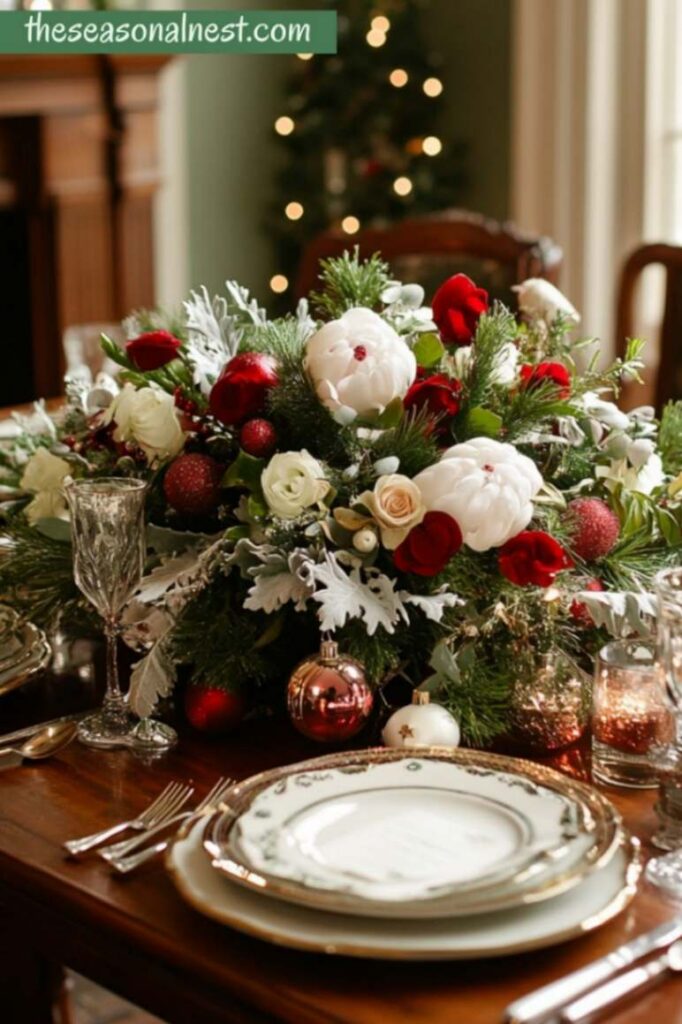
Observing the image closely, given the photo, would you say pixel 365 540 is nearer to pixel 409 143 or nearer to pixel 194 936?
pixel 194 936

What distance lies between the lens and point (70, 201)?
406cm

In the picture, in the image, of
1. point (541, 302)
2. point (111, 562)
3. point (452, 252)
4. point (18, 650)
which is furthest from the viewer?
point (452, 252)

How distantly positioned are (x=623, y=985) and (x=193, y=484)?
0.60m

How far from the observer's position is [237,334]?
A: 1.43m

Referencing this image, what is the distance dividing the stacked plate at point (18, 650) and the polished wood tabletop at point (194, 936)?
0.31 ft

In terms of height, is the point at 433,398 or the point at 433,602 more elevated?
the point at 433,398

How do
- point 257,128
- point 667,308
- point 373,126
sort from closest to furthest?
point 667,308
point 373,126
point 257,128

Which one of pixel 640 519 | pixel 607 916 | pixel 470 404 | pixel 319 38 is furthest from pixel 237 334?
pixel 319 38

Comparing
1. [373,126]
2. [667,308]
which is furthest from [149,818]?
[373,126]

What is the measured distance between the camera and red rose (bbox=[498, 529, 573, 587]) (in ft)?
4.02

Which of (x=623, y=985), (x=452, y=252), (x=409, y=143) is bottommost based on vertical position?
(x=623, y=985)

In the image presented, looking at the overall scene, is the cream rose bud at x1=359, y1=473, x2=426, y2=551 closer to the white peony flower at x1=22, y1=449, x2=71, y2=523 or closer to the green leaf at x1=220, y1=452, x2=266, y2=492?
the green leaf at x1=220, y1=452, x2=266, y2=492

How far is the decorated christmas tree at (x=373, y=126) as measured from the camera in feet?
14.6

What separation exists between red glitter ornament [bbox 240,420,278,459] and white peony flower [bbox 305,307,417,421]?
5 cm
